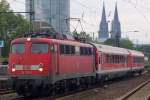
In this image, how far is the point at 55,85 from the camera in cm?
2889

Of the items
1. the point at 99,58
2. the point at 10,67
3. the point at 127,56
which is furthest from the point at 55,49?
the point at 127,56

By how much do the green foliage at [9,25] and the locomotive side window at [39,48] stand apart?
7634 cm

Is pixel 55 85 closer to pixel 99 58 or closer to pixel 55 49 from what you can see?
pixel 55 49

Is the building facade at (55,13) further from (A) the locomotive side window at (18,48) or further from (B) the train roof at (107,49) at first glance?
(A) the locomotive side window at (18,48)

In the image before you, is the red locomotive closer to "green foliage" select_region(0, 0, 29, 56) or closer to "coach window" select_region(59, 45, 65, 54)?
"coach window" select_region(59, 45, 65, 54)

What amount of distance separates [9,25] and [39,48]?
86.5m


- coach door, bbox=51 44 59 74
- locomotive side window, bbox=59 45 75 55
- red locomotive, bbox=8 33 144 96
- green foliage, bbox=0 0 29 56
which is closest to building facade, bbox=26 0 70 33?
green foliage, bbox=0 0 29 56

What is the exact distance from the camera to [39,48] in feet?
91.5

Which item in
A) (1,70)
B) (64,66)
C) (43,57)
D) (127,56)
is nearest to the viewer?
(43,57)

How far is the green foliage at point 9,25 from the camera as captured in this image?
105312 mm

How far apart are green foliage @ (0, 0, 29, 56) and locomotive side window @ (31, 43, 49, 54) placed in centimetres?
7634

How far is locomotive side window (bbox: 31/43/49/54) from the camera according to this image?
27750 millimetres

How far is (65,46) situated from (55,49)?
1.92 m

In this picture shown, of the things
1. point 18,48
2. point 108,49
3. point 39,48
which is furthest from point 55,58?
point 108,49
